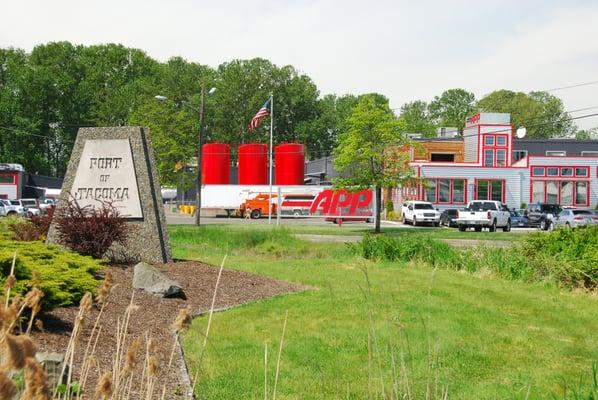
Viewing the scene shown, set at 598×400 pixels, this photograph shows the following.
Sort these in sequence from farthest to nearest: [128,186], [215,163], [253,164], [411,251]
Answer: [215,163] → [253,164] → [411,251] → [128,186]

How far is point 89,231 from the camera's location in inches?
535

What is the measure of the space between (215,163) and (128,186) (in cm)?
5023

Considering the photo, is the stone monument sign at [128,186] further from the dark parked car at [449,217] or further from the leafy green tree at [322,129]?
the leafy green tree at [322,129]

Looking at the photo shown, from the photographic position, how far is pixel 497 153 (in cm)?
6025

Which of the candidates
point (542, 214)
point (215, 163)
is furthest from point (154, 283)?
point (215, 163)

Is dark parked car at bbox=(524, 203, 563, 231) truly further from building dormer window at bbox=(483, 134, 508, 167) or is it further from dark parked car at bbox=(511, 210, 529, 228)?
building dormer window at bbox=(483, 134, 508, 167)

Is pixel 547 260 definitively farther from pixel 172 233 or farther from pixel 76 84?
pixel 76 84

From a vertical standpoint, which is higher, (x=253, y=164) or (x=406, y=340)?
(x=253, y=164)

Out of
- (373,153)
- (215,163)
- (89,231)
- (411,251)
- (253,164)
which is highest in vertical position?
(215,163)

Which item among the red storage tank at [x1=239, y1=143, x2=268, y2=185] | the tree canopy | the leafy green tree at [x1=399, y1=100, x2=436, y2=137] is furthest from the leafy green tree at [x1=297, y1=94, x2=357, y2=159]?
the red storage tank at [x1=239, y1=143, x2=268, y2=185]

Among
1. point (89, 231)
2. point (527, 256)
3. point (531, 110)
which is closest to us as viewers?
point (89, 231)

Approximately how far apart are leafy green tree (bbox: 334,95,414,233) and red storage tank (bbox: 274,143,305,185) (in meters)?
23.0

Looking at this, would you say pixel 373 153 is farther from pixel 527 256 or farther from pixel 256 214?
pixel 527 256

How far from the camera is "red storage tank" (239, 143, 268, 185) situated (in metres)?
64.1
